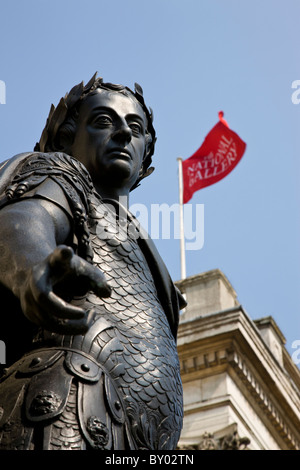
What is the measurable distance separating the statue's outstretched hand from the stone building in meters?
17.6

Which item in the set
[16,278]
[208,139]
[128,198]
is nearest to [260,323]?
[208,139]

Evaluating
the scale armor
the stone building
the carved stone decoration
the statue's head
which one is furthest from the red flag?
the carved stone decoration

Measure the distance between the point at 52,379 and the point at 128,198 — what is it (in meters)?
1.55

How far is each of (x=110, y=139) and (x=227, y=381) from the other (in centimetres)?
1718

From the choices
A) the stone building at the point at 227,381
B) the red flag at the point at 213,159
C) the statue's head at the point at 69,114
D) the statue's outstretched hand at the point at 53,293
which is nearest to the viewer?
the statue's outstretched hand at the point at 53,293

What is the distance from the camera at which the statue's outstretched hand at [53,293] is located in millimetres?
3520

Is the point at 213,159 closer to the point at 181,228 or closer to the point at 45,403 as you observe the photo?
the point at 181,228

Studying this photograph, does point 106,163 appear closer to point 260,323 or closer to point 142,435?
point 142,435

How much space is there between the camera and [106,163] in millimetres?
5094

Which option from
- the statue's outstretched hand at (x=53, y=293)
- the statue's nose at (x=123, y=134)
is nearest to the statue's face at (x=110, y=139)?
the statue's nose at (x=123, y=134)

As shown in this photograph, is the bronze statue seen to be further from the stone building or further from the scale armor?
the stone building

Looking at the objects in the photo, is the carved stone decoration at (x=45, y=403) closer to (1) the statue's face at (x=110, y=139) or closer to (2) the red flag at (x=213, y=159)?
(1) the statue's face at (x=110, y=139)

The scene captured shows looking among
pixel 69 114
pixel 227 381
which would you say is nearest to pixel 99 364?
pixel 69 114

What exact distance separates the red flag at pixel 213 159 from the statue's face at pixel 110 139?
26.2 m
